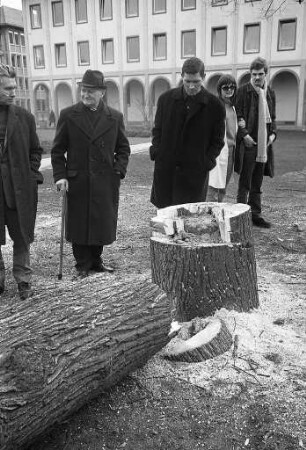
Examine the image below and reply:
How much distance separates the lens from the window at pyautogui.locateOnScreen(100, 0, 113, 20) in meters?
35.1

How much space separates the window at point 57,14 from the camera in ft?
121

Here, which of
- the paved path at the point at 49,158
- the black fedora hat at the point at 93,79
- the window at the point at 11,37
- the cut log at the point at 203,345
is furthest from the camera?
the window at the point at 11,37

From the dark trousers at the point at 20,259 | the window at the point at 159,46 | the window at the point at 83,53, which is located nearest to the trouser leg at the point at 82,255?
the dark trousers at the point at 20,259

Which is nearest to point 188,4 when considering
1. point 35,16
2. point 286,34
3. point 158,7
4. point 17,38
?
point 158,7

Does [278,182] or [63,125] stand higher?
[63,125]

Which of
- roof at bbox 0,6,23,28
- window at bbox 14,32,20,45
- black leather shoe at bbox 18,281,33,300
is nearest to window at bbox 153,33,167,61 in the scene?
roof at bbox 0,6,23,28

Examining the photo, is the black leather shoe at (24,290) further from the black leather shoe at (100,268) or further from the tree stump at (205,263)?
the tree stump at (205,263)

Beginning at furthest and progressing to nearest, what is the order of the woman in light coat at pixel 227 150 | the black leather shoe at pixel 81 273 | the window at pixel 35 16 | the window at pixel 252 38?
the window at pixel 35 16, the window at pixel 252 38, the woman in light coat at pixel 227 150, the black leather shoe at pixel 81 273

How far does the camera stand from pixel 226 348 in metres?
2.83

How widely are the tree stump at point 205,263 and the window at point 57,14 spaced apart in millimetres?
37924

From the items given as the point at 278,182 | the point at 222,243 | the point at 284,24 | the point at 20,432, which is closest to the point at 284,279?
the point at 222,243

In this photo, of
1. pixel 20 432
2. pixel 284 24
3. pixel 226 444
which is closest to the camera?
pixel 20 432

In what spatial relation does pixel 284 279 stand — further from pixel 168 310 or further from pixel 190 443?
pixel 190 443

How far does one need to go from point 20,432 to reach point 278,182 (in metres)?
8.16
